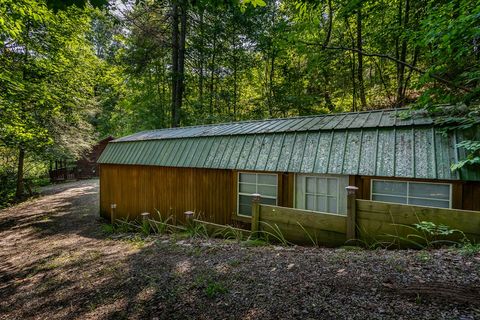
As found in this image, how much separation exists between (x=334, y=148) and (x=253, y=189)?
7.74 feet

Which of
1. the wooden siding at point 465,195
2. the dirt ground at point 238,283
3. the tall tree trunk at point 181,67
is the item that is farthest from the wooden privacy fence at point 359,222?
the tall tree trunk at point 181,67

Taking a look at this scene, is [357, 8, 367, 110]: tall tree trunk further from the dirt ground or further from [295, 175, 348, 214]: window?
the dirt ground

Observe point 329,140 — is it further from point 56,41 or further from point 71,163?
point 71,163

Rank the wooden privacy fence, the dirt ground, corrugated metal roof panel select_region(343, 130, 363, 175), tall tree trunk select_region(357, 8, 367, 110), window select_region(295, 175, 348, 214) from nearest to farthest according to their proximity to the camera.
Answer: the dirt ground < the wooden privacy fence < corrugated metal roof panel select_region(343, 130, 363, 175) < window select_region(295, 175, 348, 214) < tall tree trunk select_region(357, 8, 367, 110)

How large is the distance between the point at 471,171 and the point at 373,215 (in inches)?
74.0

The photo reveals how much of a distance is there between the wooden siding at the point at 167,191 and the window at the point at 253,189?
0.91ft

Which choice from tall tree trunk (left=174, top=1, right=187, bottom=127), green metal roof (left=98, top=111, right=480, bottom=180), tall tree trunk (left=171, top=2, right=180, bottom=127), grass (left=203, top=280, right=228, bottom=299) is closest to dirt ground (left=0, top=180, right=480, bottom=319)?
grass (left=203, top=280, right=228, bottom=299)

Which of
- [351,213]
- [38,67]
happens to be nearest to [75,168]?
[38,67]

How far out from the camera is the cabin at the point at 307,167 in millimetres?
4613

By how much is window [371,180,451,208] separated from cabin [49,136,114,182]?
75.0ft

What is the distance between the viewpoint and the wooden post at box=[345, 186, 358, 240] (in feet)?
13.5

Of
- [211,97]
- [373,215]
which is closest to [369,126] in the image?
[373,215]

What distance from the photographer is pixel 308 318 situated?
8.02ft

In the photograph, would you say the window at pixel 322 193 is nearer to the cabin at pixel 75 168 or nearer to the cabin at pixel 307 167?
the cabin at pixel 307 167
